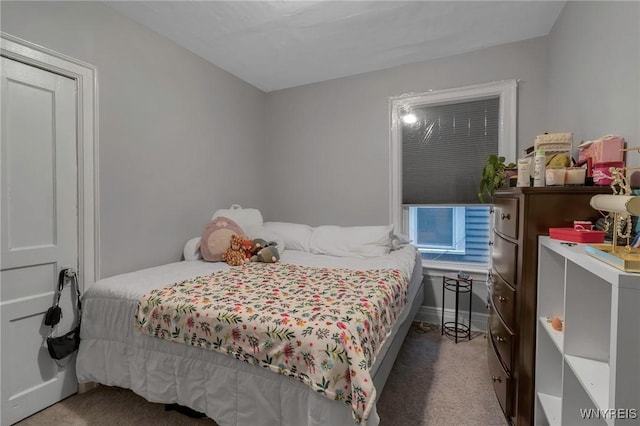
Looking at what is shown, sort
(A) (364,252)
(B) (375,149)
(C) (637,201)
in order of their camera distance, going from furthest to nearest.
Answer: (B) (375,149) < (A) (364,252) < (C) (637,201)

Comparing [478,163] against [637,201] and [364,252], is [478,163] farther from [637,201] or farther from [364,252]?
[637,201]

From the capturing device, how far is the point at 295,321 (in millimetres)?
1229

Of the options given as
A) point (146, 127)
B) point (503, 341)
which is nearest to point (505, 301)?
point (503, 341)

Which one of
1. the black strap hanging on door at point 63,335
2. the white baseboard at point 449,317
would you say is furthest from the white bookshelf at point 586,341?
the black strap hanging on door at point 63,335

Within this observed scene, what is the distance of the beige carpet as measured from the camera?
1639 mm

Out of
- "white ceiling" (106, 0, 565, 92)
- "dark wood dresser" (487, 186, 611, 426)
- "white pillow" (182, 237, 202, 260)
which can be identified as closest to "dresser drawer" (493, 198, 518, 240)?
"dark wood dresser" (487, 186, 611, 426)

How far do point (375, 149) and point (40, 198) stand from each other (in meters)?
2.73

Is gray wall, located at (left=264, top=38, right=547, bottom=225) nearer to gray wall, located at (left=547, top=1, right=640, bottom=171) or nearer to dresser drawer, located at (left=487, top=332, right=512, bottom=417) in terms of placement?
gray wall, located at (left=547, top=1, right=640, bottom=171)

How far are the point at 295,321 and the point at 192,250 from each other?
1.62 m

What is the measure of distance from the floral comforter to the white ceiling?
1906 millimetres

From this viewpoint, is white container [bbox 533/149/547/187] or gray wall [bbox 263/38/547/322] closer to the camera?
white container [bbox 533/149/547/187]

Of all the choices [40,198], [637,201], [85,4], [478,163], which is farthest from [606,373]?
[85,4]

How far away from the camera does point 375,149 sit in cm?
316

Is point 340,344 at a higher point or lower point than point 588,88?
lower
